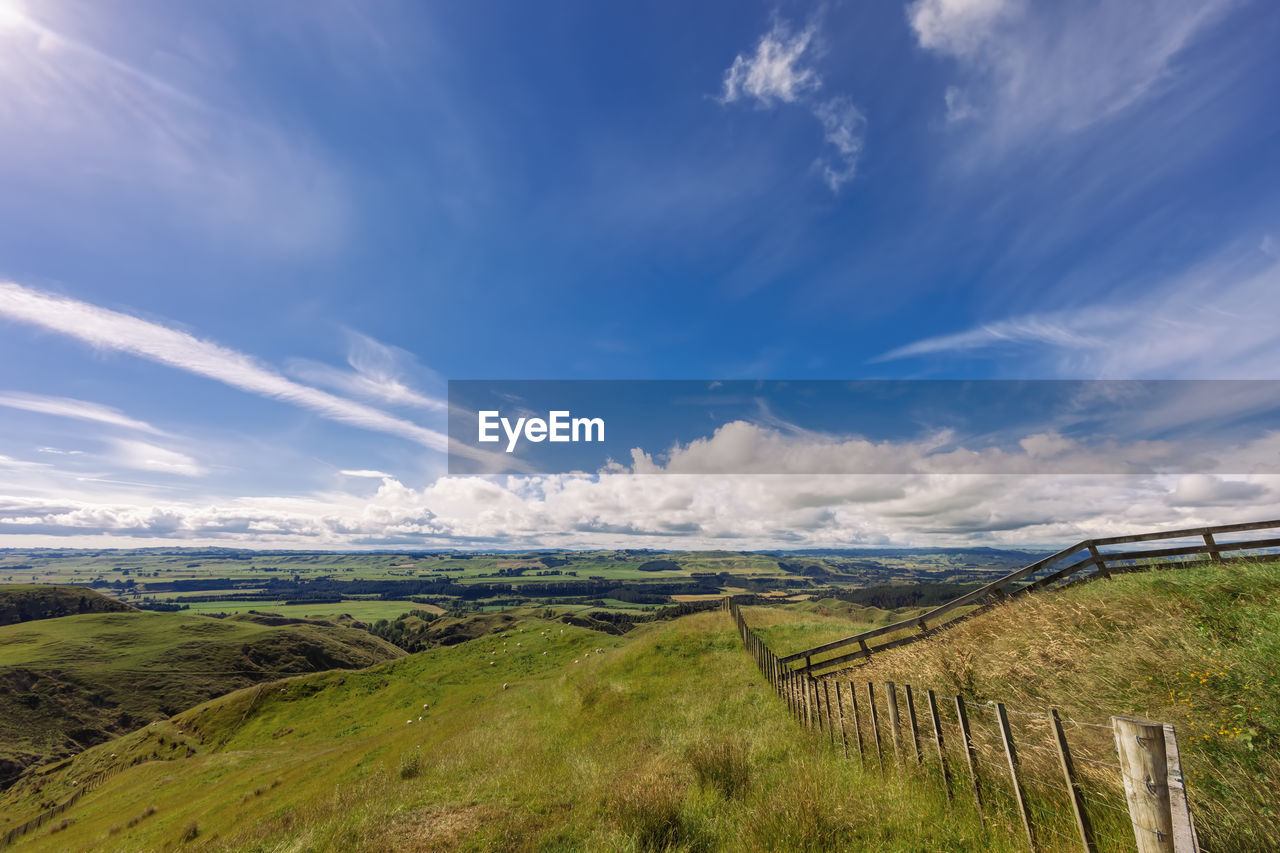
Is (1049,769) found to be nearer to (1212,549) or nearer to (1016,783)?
(1016,783)

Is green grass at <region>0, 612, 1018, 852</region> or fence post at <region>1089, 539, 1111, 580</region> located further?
fence post at <region>1089, 539, 1111, 580</region>

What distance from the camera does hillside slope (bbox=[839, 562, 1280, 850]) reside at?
6078 mm

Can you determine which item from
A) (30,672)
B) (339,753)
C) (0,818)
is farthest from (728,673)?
(30,672)

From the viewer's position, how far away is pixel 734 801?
8.77 m

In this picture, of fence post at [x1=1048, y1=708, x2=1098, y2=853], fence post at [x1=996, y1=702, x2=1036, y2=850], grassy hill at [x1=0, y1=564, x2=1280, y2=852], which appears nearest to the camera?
fence post at [x1=1048, y1=708, x2=1098, y2=853]

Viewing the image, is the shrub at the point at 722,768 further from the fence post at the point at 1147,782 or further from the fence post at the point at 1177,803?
the fence post at the point at 1177,803

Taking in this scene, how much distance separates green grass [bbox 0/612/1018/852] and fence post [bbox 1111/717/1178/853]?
2.92 metres

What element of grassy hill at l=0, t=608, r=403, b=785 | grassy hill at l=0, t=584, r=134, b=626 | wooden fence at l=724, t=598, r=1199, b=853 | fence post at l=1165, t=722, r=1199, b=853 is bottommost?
grassy hill at l=0, t=608, r=403, b=785

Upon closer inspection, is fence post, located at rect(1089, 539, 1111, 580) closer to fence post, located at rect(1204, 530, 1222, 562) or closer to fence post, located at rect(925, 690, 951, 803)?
fence post, located at rect(1204, 530, 1222, 562)

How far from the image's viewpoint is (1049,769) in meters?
7.00

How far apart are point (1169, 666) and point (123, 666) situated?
177447mm

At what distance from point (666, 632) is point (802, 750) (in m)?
22.4

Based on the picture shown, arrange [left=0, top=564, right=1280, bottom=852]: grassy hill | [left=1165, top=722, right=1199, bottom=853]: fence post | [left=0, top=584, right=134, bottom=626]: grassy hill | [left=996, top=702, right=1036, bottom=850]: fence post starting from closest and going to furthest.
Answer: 1. [left=1165, top=722, right=1199, bottom=853]: fence post
2. [left=996, top=702, right=1036, bottom=850]: fence post
3. [left=0, top=564, right=1280, bottom=852]: grassy hill
4. [left=0, top=584, right=134, bottom=626]: grassy hill

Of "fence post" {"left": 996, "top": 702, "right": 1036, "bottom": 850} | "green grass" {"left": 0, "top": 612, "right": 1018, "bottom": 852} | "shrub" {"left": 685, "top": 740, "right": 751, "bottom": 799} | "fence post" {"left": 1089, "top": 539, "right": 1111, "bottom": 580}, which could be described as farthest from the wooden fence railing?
"fence post" {"left": 996, "top": 702, "right": 1036, "bottom": 850}
